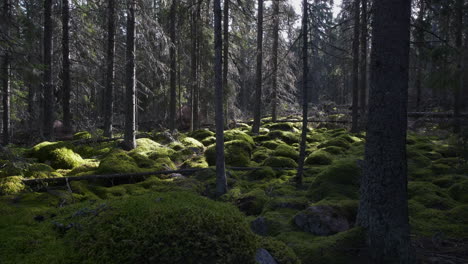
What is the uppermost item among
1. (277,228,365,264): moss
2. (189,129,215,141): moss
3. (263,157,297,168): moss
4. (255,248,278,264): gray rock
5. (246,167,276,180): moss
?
(189,129,215,141): moss

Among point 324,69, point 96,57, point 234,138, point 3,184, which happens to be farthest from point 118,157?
point 324,69

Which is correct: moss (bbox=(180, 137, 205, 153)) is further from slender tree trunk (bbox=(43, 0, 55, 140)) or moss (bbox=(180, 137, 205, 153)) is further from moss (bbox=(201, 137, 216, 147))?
slender tree trunk (bbox=(43, 0, 55, 140))

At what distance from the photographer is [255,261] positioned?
9.21 ft

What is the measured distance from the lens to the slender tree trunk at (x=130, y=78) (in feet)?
41.4

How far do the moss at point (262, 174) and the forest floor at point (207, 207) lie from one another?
34 millimetres

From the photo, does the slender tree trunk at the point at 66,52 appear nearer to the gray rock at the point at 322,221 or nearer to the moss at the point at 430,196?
the gray rock at the point at 322,221

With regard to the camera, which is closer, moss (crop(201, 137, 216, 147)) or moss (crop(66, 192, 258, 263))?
moss (crop(66, 192, 258, 263))

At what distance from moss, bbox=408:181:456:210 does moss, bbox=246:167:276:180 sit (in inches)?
162

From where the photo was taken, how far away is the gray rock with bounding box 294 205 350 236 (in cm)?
585

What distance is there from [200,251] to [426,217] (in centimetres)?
584

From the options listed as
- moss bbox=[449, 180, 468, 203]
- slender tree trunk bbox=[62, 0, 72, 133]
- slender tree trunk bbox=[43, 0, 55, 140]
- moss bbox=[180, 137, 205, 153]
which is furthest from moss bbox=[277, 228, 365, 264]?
slender tree trunk bbox=[62, 0, 72, 133]

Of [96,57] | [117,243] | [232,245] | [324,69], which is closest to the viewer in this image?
[117,243]

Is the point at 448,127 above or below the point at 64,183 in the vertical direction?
above

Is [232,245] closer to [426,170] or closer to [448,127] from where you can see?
[426,170]
